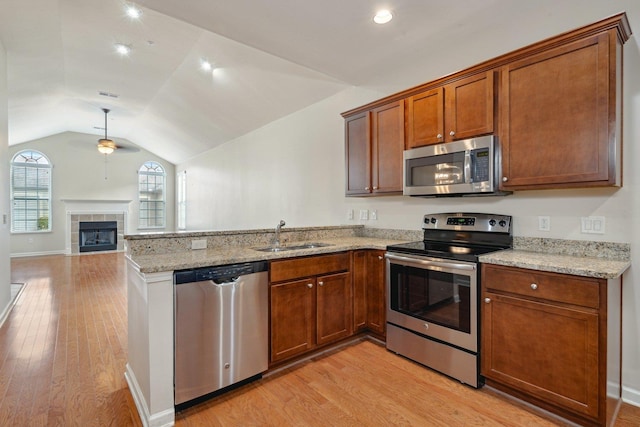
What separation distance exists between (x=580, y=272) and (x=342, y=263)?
1.65 metres

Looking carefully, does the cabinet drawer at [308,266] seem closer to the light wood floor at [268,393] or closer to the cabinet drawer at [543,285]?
the light wood floor at [268,393]

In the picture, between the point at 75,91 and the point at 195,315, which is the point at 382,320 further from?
the point at 75,91

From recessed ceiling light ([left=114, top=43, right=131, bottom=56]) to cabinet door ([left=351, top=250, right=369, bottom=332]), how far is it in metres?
4.06

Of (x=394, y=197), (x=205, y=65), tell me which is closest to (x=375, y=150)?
(x=394, y=197)

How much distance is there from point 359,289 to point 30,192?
10024 millimetres

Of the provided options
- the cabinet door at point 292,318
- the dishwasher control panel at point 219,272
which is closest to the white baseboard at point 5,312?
the dishwasher control panel at point 219,272

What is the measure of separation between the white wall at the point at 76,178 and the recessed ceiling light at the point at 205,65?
6.63m

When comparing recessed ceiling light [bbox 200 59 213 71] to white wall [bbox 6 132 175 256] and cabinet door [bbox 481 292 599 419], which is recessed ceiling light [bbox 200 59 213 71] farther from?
white wall [bbox 6 132 175 256]

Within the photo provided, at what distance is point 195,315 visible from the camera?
76.0 inches

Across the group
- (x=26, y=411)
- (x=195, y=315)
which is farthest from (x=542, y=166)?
(x=26, y=411)

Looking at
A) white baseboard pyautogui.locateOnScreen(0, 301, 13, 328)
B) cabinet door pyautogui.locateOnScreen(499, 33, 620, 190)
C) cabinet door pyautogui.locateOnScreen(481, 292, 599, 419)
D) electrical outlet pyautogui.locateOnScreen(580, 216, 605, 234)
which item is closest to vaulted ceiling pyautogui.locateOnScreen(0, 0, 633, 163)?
cabinet door pyautogui.locateOnScreen(499, 33, 620, 190)

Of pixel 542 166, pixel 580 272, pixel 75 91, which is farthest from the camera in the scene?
pixel 75 91

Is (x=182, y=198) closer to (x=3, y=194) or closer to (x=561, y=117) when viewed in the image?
(x=3, y=194)

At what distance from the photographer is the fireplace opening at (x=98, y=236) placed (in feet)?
29.4
